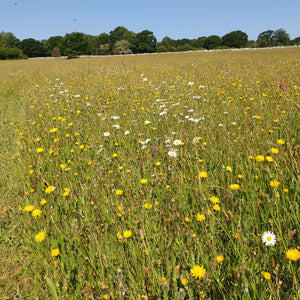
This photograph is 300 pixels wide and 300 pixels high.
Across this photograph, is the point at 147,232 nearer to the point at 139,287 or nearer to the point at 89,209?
the point at 139,287

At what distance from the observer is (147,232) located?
1711 mm

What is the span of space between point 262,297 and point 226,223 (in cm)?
67

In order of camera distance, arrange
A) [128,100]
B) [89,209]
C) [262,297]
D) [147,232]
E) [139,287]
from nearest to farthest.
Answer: [262,297] → [139,287] → [147,232] → [89,209] → [128,100]

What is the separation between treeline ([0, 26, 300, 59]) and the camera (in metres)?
52.2

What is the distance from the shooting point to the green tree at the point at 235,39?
92.0m

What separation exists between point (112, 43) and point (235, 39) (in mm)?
52607

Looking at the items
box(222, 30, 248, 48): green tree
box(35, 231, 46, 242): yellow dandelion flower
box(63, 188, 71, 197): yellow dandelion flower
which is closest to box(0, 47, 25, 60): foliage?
box(63, 188, 71, 197): yellow dandelion flower

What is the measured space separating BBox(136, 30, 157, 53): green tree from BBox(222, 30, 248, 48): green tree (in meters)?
34.6

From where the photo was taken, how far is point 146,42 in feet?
278

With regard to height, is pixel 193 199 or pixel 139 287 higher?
pixel 193 199

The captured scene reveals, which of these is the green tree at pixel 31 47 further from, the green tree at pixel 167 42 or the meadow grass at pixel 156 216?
the meadow grass at pixel 156 216

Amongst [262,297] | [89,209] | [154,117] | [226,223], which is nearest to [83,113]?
[154,117]

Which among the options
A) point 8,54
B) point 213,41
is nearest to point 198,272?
point 8,54

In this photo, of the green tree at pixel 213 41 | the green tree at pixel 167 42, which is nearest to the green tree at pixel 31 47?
the green tree at pixel 167 42
